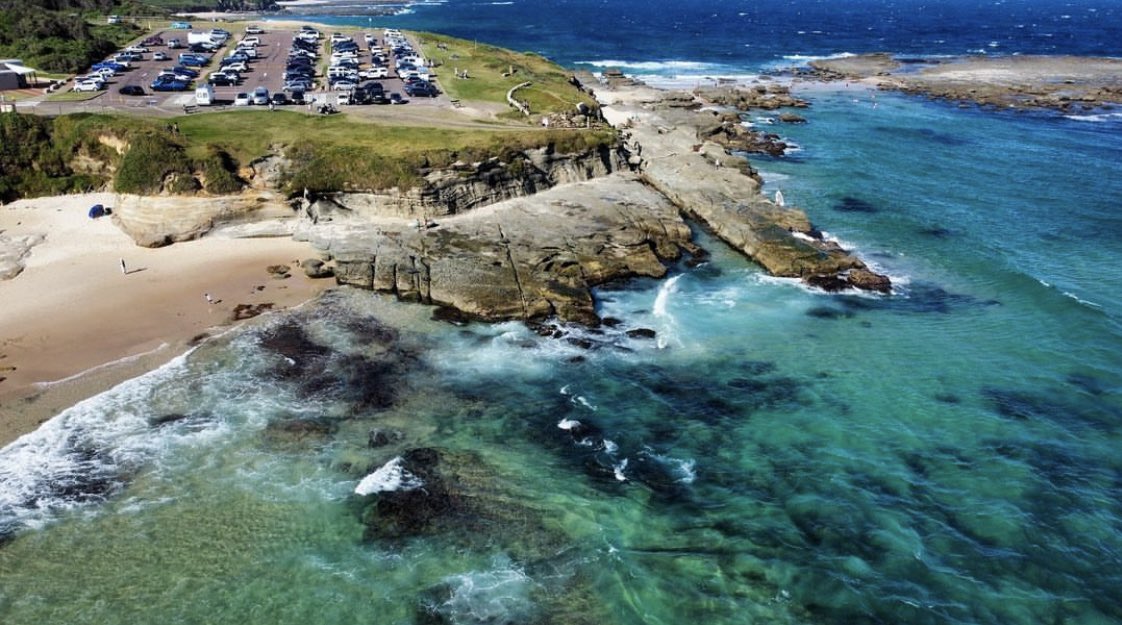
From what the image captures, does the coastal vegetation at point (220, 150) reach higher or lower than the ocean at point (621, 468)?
higher

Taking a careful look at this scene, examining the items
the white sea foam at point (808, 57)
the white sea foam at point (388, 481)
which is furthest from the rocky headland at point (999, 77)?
the white sea foam at point (388, 481)

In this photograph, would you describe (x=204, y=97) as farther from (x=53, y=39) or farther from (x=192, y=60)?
(x=53, y=39)

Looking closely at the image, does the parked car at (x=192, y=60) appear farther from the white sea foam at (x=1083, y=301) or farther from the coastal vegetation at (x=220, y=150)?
the white sea foam at (x=1083, y=301)

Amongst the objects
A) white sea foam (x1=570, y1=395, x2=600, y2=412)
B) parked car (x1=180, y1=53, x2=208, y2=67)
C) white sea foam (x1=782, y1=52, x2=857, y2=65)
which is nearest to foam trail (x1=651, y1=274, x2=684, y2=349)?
white sea foam (x1=570, y1=395, x2=600, y2=412)

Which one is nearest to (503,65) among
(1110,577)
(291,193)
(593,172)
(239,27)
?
(593,172)

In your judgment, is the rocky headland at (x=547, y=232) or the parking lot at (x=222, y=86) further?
the parking lot at (x=222, y=86)

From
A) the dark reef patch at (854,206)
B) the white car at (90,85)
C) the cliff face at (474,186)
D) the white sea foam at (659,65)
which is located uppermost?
the white sea foam at (659,65)

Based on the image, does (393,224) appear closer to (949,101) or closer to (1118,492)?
(1118,492)
